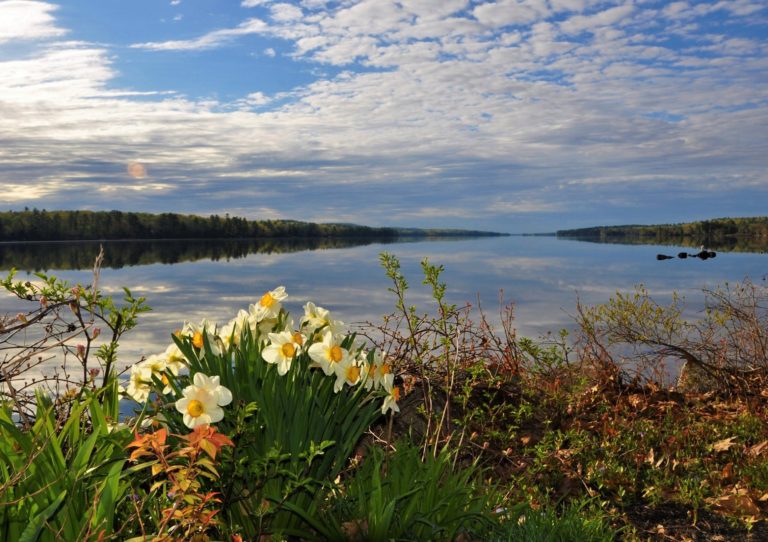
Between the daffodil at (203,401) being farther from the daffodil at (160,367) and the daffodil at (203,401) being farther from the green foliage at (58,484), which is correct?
the daffodil at (160,367)

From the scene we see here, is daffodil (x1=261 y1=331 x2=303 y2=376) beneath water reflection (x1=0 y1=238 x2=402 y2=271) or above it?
above

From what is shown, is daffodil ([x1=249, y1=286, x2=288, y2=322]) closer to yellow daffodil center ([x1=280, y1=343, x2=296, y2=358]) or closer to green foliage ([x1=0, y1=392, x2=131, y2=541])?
yellow daffodil center ([x1=280, y1=343, x2=296, y2=358])

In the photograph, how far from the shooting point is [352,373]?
375 cm

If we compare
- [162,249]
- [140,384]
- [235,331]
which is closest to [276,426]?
[235,331]

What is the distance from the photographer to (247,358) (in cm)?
392

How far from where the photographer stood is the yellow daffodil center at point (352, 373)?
3.75m

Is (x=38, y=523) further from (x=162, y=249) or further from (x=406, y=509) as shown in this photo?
(x=162, y=249)

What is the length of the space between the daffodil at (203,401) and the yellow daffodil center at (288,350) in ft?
1.59

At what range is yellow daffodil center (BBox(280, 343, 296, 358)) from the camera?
12.1 ft

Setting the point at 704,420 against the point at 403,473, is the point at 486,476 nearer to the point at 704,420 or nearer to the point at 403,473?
the point at 403,473

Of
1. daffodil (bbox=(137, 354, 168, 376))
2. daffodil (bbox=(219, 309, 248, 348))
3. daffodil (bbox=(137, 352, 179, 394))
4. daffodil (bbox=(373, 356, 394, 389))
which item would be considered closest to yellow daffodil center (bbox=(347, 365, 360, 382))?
daffodil (bbox=(373, 356, 394, 389))

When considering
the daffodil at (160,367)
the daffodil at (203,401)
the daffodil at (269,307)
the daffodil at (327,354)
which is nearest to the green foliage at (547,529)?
the daffodil at (327,354)

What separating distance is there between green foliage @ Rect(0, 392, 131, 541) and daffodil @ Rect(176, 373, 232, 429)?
383mm

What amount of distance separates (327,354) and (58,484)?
153 cm
